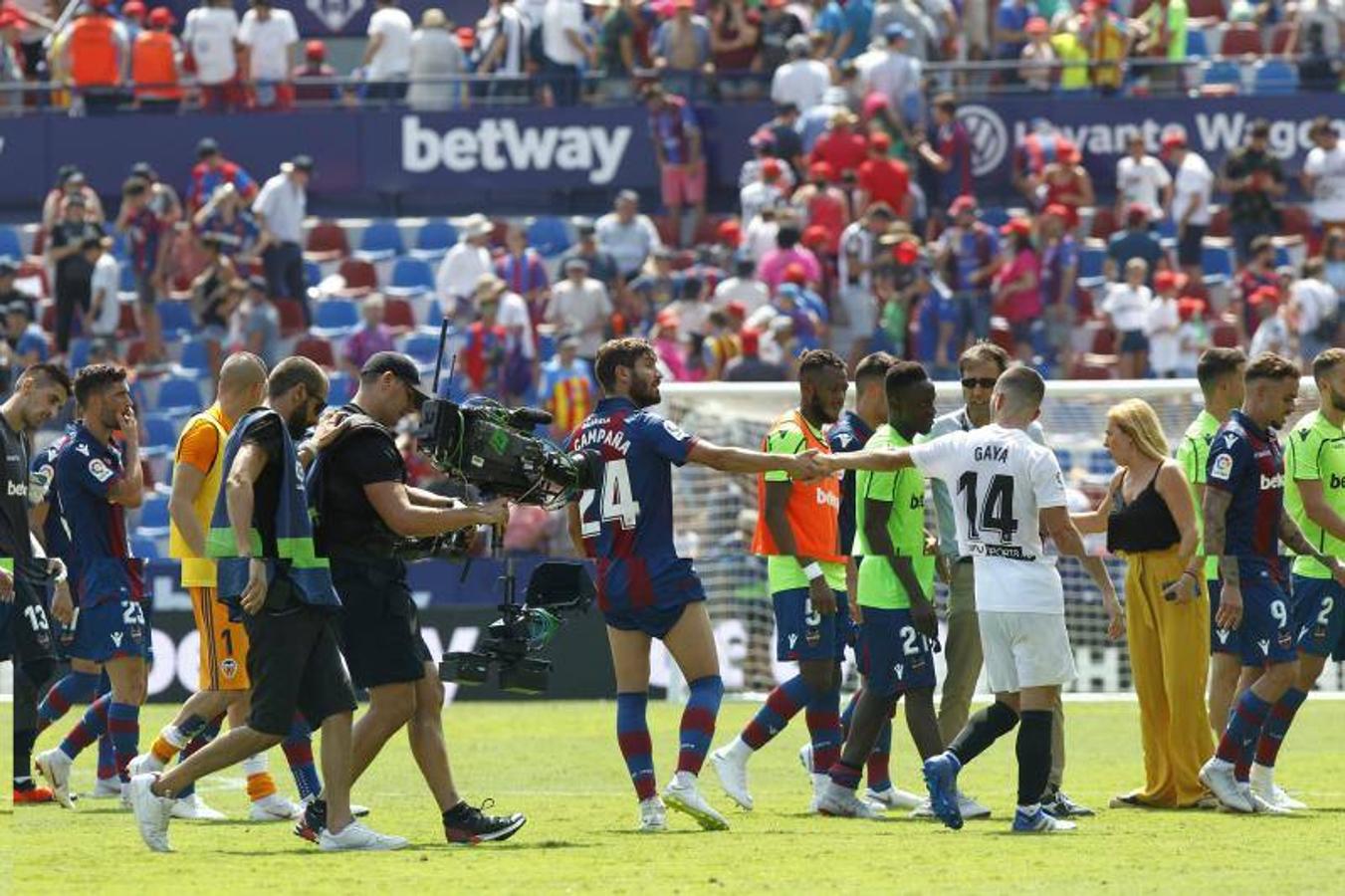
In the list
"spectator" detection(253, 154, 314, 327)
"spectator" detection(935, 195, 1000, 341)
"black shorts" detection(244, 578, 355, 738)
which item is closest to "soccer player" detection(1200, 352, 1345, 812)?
"black shorts" detection(244, 578, 355, 738)

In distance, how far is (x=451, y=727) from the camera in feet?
67.5

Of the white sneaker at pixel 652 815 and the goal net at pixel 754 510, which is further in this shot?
the goal net at pixel 754 510

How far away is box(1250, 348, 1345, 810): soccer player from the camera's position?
44.9ft

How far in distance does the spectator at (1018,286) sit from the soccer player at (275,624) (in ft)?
53.9

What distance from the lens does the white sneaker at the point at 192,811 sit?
13812 millimetres

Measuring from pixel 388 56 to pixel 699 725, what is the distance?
19550 millimetres

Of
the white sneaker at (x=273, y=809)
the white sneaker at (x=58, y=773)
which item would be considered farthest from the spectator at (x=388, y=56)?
the white sneaker at (x=273, y=809)

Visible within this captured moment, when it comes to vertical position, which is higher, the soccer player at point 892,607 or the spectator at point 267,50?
the spectator at point 267,50

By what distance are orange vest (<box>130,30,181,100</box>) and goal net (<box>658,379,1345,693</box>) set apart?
33.8 ft

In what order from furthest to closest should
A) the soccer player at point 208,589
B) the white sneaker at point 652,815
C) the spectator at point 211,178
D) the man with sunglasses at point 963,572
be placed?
1. the spectator at point 211,178
2. the man with sunglasses at point 963,572
3. the soccer player at point 208,589
4. the white sneaker at point 652,815

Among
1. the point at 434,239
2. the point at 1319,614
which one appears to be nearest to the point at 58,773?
the point at 1319,614

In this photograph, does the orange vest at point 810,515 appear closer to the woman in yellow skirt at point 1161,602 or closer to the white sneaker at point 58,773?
the woman in yellow skirt at point 1161,602

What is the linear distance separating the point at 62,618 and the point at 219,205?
602 inches

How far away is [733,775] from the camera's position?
545 inches
